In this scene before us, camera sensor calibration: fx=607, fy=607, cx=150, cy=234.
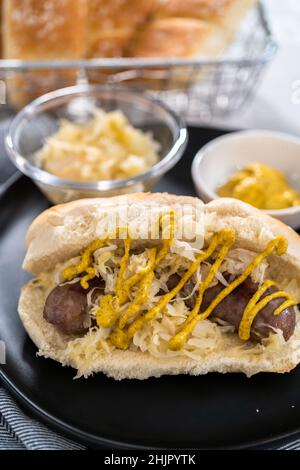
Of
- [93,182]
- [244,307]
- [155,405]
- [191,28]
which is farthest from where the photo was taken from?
[191,28]

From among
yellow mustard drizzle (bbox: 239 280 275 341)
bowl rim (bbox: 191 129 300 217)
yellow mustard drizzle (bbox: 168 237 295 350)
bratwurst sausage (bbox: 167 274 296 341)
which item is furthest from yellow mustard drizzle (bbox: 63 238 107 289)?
bowl rim (bbox: 191 129 300 217)

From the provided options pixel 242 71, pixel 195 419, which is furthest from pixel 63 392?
pixel 242 71

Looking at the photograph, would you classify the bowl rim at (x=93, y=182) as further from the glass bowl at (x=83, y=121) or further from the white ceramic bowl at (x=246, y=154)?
the white ceramic bowl at (x=246, y=154)

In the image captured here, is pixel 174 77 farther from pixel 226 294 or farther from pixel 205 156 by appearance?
pixel 226 294

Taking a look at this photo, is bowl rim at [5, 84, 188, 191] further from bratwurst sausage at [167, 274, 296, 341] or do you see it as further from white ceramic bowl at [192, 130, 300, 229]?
bratwurst sausage at [167, 274, 296, 341]

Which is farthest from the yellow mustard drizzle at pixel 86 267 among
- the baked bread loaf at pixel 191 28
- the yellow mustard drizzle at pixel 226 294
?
the baked bread loaf at pixel 191 28

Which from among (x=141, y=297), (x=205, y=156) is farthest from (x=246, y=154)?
(x=141, y=297)

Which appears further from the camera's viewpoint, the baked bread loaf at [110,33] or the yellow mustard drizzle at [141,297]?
the baked bread loaf at [110,33]
